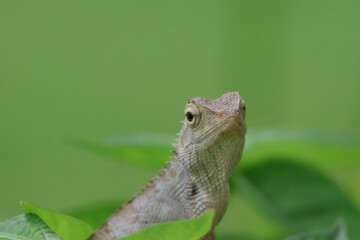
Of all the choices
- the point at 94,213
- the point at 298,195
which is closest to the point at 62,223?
the point at 94,213

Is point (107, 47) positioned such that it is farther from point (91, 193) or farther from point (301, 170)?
point (301, 170)

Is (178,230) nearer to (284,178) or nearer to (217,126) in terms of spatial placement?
(217,126)

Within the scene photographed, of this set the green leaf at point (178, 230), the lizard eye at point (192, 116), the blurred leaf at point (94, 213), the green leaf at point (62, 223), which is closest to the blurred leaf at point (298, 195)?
the blurred leaf at point (94, 213)

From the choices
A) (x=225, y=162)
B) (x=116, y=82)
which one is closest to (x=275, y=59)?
(x=116, y=82)

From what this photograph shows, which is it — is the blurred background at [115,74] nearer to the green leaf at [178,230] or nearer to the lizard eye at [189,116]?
the lizard eye at [189,116]

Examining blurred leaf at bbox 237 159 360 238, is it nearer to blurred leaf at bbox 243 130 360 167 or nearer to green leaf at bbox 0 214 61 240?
blurred leaf at bbox 243 130 360 167

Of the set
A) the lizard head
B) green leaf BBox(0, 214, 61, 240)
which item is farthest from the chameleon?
green leaf BBox(0, 214, 61, 240)
